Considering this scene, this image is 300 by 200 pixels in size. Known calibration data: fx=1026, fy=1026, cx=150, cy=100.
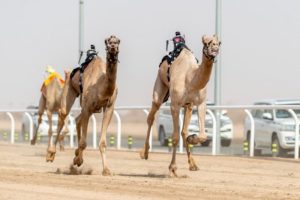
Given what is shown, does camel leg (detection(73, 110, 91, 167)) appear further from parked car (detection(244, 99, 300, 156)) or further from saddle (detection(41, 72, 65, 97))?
parked car (detection(244, 99, 300, 156))

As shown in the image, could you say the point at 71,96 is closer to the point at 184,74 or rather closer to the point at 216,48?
the point at 184,74

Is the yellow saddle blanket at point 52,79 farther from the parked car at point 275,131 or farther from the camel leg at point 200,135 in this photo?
the camel leg at point 200,135

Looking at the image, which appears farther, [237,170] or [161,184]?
[237,170]

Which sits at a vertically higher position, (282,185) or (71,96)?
(71,96)

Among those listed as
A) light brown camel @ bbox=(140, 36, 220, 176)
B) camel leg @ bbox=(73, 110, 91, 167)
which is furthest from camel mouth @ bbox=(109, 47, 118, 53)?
camel leg @ bbox=(73, 110, 91, 167)

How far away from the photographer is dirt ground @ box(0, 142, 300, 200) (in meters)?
13.1

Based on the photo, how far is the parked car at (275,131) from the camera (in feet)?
86.7

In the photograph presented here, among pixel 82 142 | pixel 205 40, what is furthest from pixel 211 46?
pixel 82 142

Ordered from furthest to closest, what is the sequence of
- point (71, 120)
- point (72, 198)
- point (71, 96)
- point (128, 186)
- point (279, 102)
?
point (71, 120) → point (279, 102) → point (71, 96) → point (128, 186) → point (72, 198)

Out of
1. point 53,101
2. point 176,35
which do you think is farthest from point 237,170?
point 53,101

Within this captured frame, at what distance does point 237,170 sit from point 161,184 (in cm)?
412

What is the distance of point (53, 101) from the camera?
2644 cm

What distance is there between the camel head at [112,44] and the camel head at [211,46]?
1578 millimetres

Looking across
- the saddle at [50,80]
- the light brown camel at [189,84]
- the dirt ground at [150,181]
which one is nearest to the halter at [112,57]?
the light brown camel at [189,84]
